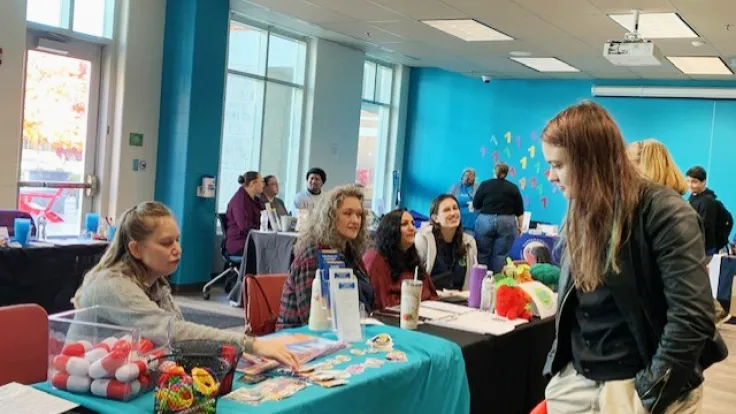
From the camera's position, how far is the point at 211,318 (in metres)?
5.96

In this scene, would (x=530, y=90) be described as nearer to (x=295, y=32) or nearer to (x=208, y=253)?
(x=295, y=32)

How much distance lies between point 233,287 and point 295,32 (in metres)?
3.71

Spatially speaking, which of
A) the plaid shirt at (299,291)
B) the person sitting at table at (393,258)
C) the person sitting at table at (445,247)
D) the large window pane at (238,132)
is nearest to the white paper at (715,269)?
the person sitting at table at (445,247)

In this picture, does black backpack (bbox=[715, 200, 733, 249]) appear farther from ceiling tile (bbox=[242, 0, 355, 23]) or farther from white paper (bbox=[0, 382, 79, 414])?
white paper (bbox=[0, 382, 79, 414])

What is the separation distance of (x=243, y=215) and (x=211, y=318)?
46.7 inches

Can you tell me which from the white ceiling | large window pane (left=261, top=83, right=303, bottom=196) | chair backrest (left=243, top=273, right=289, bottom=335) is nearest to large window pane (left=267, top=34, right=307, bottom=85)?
large window pane (left=261, top=83, right=303, bottom=196)

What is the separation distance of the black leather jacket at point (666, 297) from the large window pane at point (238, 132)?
22.9 ft

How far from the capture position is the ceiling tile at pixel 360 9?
22.7 ft

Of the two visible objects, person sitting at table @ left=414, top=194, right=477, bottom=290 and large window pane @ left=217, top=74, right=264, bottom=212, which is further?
large window pane @ left=217, top=74, right=264, bottom=212

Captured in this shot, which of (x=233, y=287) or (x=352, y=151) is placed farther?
(x=352, y=151)

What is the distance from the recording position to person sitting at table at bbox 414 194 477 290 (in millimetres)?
3914

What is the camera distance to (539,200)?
11.0 metres

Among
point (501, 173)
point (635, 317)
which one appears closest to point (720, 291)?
point (501, 173)

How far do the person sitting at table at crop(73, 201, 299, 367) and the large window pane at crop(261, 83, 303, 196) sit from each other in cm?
694
